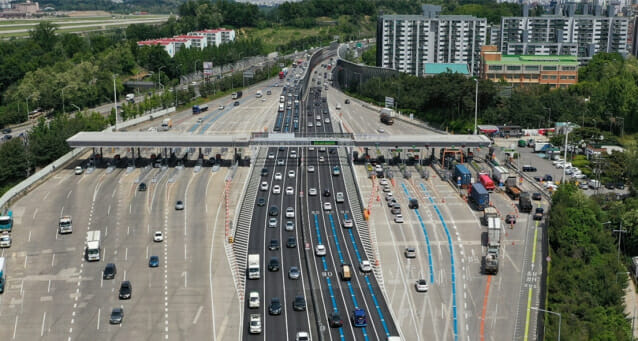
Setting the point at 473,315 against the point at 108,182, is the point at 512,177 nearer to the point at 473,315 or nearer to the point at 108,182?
the point at 473,315

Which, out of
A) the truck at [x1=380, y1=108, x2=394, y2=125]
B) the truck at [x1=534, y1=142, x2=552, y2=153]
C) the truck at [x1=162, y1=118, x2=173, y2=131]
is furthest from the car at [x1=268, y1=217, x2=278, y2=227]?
the truck at [x1=380, y1=108, x2=394, y2=125]

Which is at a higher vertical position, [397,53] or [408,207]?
[397,53]

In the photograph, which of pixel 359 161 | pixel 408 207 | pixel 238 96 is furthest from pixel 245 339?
pixel 238 96

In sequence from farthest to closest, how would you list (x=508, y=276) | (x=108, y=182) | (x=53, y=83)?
(x=53, y=83), (x=108, y=182), (x=508, y=276)

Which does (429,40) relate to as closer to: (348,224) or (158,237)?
(348,224)

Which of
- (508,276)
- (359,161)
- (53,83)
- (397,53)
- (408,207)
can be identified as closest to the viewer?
(508,276)

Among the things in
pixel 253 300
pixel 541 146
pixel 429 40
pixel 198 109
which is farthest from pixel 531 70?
pixel 253 300

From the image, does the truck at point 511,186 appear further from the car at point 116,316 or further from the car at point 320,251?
the car at point 116,316
